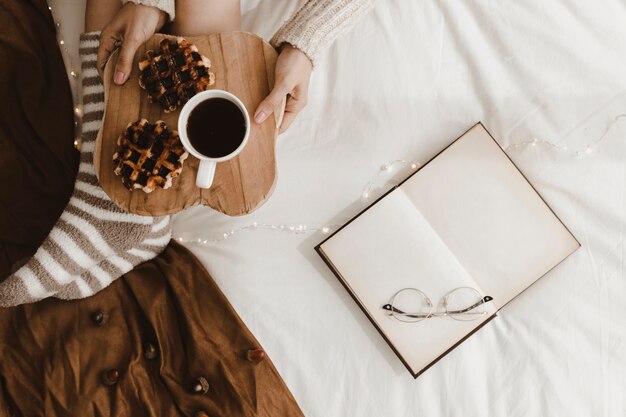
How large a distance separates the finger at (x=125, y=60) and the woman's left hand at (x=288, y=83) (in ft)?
0.53

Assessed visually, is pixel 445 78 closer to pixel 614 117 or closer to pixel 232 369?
pixel 614 117

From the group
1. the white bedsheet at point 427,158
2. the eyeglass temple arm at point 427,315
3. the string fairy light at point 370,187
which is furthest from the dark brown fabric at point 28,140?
the eyeglass temple arm at point 427,315

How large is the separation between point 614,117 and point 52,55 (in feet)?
3.12

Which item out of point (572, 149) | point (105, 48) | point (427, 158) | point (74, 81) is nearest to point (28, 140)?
point (74, 81)

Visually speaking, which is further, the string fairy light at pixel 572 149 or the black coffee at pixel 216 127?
the string fairy light at pixel 572 149

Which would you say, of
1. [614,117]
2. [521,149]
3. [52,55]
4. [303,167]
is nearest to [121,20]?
[52,55]

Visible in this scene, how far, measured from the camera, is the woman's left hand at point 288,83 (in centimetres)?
58

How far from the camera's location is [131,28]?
0.62 meters

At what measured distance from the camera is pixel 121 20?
0.65 metres

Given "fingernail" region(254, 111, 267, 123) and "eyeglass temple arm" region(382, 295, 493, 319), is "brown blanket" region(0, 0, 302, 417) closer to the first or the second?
"eyeglass temple arm" region(382, 295, 493, 319)

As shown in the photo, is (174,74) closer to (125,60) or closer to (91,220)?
A: (125,60)

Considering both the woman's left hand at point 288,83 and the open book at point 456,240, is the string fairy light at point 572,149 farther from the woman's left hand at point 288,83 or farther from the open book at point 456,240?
the woman's left hand at point 288,83

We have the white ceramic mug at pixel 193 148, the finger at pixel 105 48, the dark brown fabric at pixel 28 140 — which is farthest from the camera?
the dark brown fabric at pixel 28 140

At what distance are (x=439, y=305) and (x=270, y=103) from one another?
428mm
